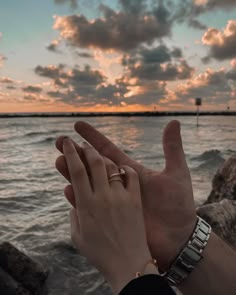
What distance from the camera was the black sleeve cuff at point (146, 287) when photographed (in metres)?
1.24

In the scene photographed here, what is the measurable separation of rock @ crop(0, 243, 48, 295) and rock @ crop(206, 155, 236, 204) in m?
4.07

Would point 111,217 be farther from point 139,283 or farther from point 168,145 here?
point 168,145

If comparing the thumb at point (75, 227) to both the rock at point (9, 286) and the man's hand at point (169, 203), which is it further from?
the rock at point (9, 286)

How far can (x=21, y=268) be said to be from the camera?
4.79 metres

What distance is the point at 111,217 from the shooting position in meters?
1.32

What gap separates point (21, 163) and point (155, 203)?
18.1m

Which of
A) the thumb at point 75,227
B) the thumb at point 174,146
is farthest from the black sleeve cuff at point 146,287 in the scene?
the thumb at point 174,146

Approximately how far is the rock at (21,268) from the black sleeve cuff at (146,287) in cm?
394

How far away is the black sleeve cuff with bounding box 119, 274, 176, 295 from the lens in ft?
4.06

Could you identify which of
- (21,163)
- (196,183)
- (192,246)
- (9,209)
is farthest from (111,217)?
(21,163)

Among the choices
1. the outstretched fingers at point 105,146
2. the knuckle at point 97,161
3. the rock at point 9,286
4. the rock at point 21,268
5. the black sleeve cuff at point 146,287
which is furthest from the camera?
the rock at point 21,268

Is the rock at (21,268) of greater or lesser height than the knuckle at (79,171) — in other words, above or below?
below

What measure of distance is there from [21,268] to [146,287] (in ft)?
13.2

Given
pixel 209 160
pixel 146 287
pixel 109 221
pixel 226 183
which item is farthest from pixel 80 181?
pixel 209 160
